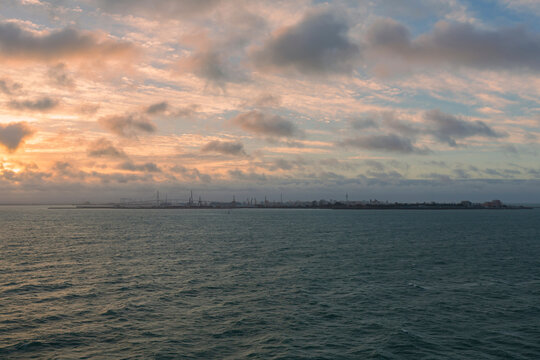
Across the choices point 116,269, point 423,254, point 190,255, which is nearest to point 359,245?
point 423,254

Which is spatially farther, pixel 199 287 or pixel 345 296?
pixel 199 287

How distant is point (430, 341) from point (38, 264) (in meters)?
63.3

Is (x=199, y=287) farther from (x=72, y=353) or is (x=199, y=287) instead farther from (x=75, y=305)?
(x=72, y=353)

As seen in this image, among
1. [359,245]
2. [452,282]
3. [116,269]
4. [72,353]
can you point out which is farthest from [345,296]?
[359,245]

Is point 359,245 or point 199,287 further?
point 359,245

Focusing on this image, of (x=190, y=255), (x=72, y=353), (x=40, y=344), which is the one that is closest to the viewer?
(x=72, y=353)

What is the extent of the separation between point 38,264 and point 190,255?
2656 centimetres

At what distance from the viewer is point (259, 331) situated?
98.4ft

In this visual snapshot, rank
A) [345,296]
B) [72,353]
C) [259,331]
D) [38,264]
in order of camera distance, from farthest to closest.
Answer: [38,264] < [345,296] < [259,331] < [72,353]

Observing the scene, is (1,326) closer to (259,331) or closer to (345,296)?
(259,331)

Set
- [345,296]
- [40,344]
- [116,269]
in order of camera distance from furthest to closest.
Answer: [116,269], [345,296], [40,344]

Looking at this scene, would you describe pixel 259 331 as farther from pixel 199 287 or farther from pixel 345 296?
pixel 199 287

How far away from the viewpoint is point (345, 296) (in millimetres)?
40906

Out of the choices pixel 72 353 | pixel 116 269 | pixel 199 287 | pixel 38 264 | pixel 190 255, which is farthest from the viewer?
pixel 190 255
